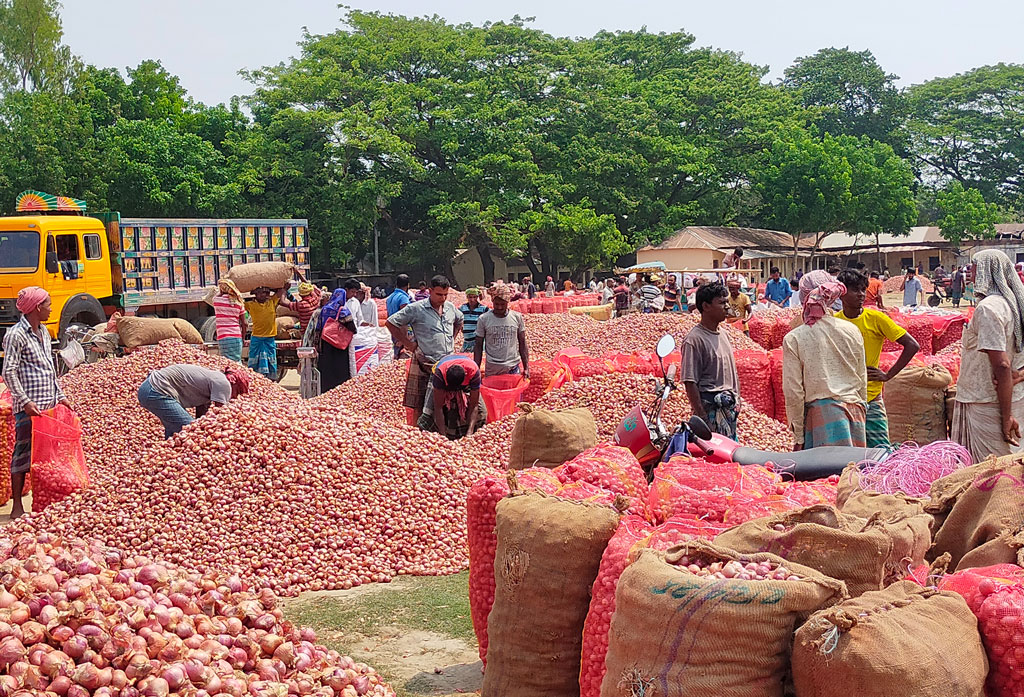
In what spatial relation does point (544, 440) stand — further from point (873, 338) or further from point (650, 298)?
point (650, 298)

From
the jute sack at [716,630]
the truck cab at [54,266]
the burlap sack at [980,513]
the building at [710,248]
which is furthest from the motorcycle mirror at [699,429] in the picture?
the building at [710,248]

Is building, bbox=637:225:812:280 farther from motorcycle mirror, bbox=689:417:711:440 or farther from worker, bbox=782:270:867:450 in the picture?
motorcycle mirror, bbox=689:417:711:440

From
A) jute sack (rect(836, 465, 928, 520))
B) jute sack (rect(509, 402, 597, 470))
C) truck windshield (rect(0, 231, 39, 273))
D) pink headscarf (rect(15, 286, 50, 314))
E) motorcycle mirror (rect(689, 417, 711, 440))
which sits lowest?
jute sack (rect(509, 402, 597, 470))

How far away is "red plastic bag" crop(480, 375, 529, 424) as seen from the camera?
853cm

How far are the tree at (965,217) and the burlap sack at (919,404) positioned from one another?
44459 mm

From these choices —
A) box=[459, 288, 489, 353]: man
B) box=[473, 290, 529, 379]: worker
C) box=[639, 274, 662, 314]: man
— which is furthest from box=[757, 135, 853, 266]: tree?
box=[473, 290, 529, 379]: worker

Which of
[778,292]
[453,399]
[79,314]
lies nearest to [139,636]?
[453,399]

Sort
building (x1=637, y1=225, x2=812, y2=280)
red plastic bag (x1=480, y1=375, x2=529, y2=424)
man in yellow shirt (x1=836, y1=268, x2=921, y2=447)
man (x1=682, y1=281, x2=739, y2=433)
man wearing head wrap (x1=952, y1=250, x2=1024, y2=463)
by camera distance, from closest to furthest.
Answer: man wearing head wrap (x1=952, y1=250, x2=1024, y2=463) → man (x1=682, y1=281, x2=739, y2=433) → man in yellow shirt (x1=836, y1=268, x2=921, y2=447) → red plastic bag (x1=480, y1=375, x2=529, y2=424) → building (x1=637, y1=225, x2=812, y2=280)

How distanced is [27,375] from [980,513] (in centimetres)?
587

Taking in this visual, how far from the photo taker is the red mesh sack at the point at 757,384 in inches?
341

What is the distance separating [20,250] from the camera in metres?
15.0

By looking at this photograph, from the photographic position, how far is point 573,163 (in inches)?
1495

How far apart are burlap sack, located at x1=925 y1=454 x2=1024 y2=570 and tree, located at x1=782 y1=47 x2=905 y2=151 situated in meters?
65.0

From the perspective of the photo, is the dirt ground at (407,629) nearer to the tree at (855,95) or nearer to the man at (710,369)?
the man at (710,369)
